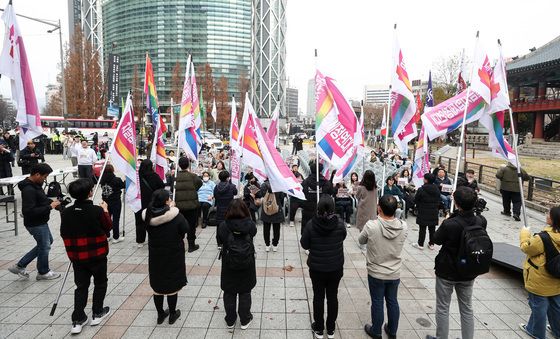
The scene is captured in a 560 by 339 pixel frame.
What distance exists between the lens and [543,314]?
158 inches

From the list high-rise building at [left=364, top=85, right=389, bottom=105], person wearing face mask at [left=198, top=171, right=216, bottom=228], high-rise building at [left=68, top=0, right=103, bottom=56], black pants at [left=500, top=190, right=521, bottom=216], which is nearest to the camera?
person wearing face mask at [left=198, top=171, right=216, bottom=228]

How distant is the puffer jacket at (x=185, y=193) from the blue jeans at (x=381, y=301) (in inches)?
163

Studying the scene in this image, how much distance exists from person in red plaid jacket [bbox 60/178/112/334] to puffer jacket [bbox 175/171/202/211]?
2.62 m

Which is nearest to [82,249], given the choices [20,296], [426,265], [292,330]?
[20,296]

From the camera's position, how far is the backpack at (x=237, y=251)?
162 inches

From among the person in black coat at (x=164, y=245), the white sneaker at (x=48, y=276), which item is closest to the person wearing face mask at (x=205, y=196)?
the white sneaker at (x=48, y=276)

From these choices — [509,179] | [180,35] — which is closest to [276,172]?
[509,179]

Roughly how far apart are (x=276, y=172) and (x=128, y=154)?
111 inches

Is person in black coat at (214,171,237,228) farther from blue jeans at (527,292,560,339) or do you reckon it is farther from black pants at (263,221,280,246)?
blue jeans at (527,292,560,339)

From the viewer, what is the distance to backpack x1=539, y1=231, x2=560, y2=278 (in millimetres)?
3725

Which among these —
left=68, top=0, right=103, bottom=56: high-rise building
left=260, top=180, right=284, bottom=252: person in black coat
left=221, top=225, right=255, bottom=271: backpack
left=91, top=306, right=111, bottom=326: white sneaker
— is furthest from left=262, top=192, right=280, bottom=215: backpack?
left=68, top=0, right=103, bottom=56: high-rise building

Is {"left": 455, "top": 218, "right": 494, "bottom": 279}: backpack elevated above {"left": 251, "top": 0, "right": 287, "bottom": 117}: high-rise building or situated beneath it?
situated beneath

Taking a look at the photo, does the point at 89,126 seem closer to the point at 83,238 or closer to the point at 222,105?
the point at 222,105

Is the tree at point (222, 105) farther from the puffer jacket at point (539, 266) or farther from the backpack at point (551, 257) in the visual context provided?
the backpack at point (551, 257)
